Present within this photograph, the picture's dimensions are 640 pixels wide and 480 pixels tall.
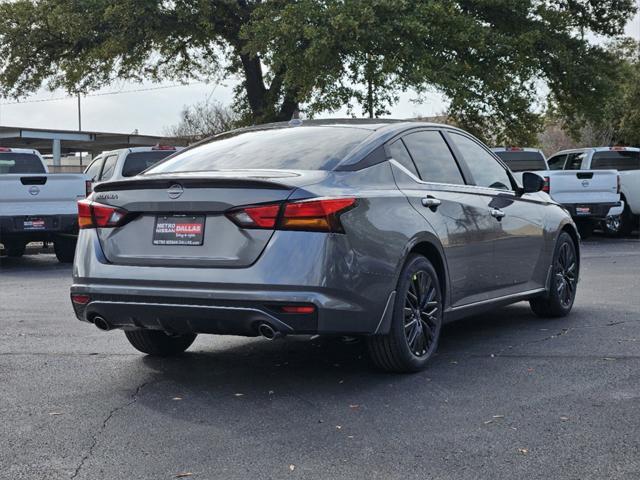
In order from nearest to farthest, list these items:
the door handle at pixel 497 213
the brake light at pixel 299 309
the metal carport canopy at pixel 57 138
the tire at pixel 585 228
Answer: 1. the brake light at pixel 299 309
2. the door handle at pixel 497 213
3. the tire at pixel 585 228
4. the metal carport canopy at pixel 57 138

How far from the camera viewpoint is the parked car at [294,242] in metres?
5.18

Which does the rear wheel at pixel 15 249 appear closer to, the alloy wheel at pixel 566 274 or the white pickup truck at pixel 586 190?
the white pickup truck at pixel 586 190

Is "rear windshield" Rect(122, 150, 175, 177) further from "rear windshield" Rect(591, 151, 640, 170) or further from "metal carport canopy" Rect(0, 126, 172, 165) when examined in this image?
"metal carport canopy" Rect(0, 126, 172, 165)

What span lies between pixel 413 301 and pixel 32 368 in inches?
103

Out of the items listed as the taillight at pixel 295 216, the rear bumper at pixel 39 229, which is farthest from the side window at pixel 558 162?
the taillight at pixel 295 216

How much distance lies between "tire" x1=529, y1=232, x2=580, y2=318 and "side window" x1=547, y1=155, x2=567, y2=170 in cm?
1315

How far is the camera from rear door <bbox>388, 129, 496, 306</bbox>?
6.16m

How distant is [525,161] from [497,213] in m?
12.8

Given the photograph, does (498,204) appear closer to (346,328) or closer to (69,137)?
(346,328)

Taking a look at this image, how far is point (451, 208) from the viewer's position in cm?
645

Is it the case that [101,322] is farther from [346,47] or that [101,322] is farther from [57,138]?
[57,138]

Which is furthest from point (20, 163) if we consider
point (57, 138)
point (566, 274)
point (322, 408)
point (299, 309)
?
point (57, 138)

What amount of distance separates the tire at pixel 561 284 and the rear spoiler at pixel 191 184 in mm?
3576

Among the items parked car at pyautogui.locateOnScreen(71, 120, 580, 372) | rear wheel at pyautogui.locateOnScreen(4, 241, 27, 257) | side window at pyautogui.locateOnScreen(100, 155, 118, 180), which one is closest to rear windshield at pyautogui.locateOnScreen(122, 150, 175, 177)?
side window at pyautogui.locateOnScreen(100, 155, 118, 180)
